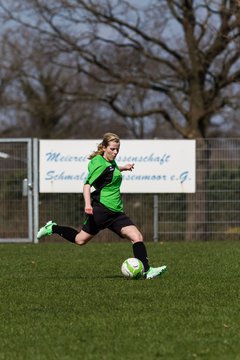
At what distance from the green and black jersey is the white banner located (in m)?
9.64

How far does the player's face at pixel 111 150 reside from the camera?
37.4 ft

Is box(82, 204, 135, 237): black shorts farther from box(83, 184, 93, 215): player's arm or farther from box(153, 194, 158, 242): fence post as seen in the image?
box(153, 194, 158, 242): fence post

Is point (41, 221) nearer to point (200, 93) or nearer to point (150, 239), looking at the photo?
point (150, 239)

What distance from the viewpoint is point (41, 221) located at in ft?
71.6

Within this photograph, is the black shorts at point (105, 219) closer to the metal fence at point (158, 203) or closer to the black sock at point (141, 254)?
the black sock at point (141, 254)

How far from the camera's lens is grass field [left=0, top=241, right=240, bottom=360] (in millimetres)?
6918

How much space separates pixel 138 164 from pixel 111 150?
9989 mm

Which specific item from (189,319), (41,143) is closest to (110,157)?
(189,319)

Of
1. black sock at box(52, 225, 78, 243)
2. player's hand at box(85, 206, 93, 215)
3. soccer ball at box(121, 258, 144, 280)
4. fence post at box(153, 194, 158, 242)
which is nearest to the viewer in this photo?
player's hand at box(85, 206, 93, 215)

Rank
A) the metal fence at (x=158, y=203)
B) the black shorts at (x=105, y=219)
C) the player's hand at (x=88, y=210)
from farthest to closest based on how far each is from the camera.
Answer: the metal fence at (x=158, y=203) < the black shorts at (x=105, y=219) < the player's hand at (x=88, y=210)

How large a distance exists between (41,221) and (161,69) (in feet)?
41.8

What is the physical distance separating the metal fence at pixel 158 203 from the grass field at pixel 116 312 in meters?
7.10

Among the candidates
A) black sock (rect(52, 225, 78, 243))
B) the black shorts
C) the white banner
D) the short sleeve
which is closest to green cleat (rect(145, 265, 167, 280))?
the black shorts

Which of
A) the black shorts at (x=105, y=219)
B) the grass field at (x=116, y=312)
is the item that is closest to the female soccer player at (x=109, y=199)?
the black shorts at (x=105, y=219)
